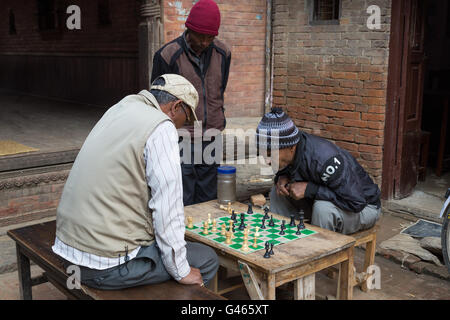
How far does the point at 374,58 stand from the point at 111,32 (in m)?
7.39

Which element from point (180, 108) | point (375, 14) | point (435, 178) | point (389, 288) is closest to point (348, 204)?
point (389, 288)

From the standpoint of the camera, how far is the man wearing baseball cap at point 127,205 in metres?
2.69

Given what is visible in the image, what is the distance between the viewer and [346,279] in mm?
3537

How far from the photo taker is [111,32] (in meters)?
11.7

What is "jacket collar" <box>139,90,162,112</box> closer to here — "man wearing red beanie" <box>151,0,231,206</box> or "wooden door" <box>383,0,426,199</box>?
"man wearing red beanie" <box>151,0,231,206</box>

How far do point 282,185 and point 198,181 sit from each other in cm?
111

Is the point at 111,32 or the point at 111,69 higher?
the point at 111,32

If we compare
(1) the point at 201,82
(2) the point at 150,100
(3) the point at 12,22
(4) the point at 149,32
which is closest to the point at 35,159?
(4) the point at 149,32

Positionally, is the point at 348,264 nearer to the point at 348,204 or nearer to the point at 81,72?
the point at 348,204

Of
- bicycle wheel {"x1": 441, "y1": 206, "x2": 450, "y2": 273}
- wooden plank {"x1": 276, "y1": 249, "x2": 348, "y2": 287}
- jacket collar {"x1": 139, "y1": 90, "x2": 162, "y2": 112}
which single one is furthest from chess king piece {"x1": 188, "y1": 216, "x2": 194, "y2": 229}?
bicycle wheel {"x1": 441, "y1": 206, "x2": 450, "y2": 273}

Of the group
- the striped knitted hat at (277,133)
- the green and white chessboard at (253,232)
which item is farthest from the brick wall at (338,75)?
the green and white chessboard at (253,232)

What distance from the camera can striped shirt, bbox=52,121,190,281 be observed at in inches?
106

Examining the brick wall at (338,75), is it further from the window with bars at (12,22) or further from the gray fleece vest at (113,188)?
the window with bars at (12,22)

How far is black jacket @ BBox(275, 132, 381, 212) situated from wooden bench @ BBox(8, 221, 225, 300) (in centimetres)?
142
